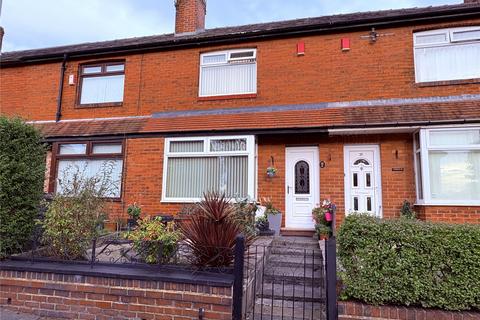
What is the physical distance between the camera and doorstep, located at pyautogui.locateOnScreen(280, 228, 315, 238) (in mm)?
7770

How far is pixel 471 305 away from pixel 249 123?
6.01m

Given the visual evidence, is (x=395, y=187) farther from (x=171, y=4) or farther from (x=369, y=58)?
(x=171, y=4)

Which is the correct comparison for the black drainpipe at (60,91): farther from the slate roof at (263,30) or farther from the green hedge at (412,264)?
the green hedge at (412,264)

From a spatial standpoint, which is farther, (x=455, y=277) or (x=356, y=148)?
(x=356, y=148)

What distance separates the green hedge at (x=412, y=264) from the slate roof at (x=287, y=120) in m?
4.22

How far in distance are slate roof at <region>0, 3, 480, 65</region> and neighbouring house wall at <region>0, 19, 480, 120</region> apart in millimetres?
215

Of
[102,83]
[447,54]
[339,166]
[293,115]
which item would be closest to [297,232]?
[339,166]

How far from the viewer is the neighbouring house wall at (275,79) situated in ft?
26.7

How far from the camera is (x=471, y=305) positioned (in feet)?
11.2

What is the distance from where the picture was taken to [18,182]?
4664 mm

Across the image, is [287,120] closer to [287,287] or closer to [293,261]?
[293,261]

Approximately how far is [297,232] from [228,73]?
4890mm

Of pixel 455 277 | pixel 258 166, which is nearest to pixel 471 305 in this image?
pixel 455 277

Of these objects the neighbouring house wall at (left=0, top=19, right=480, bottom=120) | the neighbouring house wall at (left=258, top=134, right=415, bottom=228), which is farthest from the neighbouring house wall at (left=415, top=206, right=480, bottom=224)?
the neighbouring house wall at (left=0, top=19, right=480, bottom=120)
